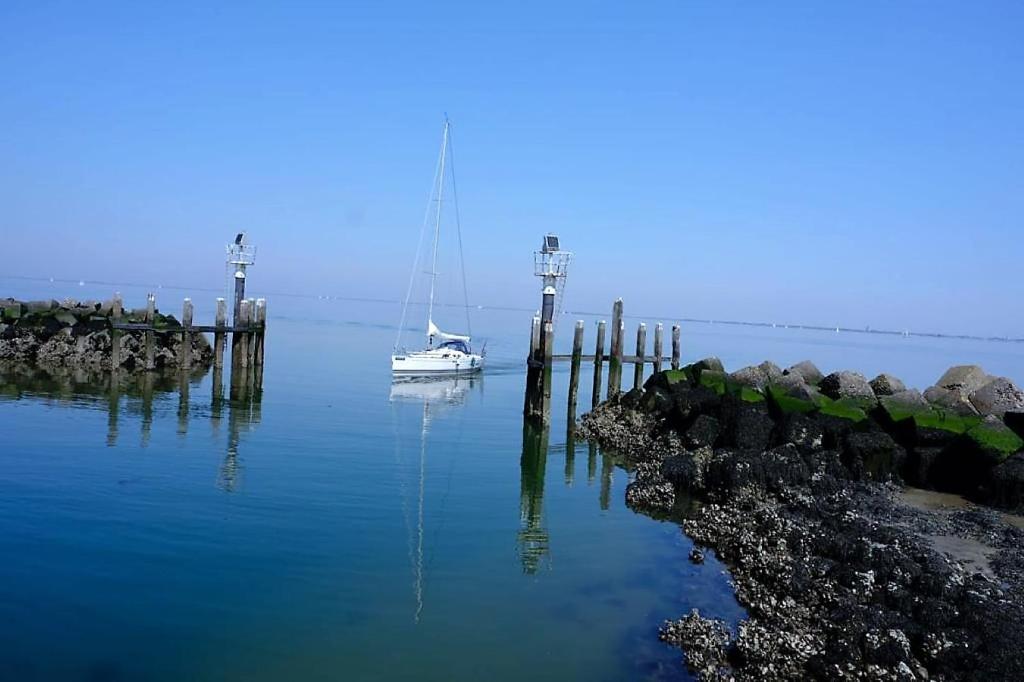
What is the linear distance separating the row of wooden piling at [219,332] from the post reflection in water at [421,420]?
640 cm

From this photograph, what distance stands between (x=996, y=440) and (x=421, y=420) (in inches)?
707

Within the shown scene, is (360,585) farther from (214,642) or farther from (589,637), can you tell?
(589,637)

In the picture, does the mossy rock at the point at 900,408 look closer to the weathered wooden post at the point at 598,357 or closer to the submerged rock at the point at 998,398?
the submerged rock at the point at 998,398

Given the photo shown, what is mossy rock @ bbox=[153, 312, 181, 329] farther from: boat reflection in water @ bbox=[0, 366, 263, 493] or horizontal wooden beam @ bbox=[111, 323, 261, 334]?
boat reflection in water @ bbox=[0, 366, 263, 493]

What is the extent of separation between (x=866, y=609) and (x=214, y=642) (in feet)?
26.6

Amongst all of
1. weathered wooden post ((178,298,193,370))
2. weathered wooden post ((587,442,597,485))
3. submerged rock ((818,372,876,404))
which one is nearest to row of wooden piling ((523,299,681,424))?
weathered wooden post ((587,442,597,485))

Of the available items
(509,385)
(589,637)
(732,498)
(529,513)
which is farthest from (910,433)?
(509,385)

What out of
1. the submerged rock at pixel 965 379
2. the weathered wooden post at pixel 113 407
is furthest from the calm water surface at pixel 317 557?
the submerged rock at pixel 965 379

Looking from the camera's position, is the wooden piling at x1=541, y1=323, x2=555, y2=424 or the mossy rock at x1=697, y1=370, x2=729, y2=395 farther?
the wooden piling at x1=541, y1=323, x2=555, y2=424

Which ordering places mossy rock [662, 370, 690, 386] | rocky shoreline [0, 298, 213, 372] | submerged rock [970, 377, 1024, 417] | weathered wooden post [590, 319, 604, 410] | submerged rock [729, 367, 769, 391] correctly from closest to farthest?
submerged rock [970, 377, 1024, 417] < submerged rock [729, 367, 769, 391] < mossy rock [662, 370, 690, 386] < weathered wooden post [590, 319, 604, 410] < rocky shoreline [0, 298, 213, 372]

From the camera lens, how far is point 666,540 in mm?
15844

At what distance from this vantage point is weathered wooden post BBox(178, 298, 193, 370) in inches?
1373

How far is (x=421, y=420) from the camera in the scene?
3008 centimetres

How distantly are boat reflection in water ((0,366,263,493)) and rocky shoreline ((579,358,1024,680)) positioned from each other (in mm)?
11247
